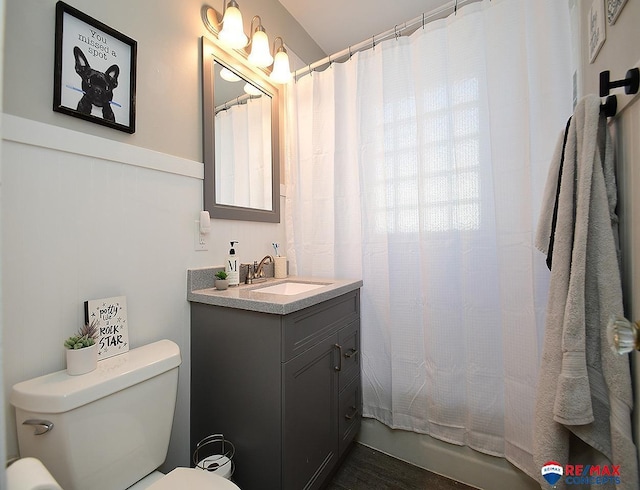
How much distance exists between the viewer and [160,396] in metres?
0.98

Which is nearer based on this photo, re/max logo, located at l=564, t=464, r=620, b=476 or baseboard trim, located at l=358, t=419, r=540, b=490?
re/max logo, located at l=564, t=464, r=620, b=476

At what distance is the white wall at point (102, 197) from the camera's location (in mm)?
870

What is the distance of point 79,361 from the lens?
88 cm

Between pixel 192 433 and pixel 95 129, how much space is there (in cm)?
133

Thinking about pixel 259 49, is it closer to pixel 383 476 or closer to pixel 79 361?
pixel 79 361

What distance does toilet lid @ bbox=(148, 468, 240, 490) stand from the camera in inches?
34.3

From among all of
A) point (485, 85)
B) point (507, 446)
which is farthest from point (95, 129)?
point (507, 446)

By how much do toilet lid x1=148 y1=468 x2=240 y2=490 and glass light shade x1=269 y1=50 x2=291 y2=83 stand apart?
6.35ft

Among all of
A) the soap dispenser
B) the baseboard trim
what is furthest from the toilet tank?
the baseboard trim

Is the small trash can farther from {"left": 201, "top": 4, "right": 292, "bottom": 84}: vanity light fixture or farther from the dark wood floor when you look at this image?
{"left": 201, "top": 4, "right": 292, "bottom": 84}: vanity light fixture

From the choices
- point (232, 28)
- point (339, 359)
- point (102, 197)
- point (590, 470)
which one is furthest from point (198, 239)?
point (590, 470)

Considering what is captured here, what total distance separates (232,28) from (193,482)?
6.17 ft

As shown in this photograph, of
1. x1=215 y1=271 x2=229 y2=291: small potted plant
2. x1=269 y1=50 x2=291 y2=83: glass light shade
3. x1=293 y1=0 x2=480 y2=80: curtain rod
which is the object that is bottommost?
x1=215 y1=271 x2=229 y2=291: small potted plant

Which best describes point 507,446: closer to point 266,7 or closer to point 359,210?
Answer: point 359,210
